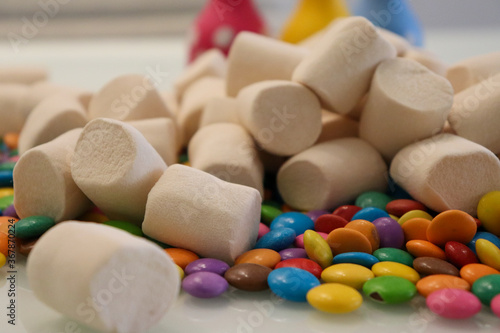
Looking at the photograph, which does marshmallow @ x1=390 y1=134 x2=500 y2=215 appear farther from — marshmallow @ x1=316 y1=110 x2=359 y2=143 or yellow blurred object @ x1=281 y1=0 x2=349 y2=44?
yellow blurred object @ x1=281 y1=0 x2=349 y2=44

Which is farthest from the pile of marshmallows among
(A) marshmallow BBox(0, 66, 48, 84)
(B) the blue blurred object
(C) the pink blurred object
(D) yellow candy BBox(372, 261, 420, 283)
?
(C) the pink blurred object

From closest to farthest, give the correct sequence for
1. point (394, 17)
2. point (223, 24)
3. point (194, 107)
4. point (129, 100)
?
1. point (129, 100)
2. point (194, 107)
3. point (394, 17)
4. point (223, 24)

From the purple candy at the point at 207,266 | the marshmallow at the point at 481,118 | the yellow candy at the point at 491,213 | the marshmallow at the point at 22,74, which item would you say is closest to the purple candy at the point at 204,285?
the purple candy at the point at 207,266

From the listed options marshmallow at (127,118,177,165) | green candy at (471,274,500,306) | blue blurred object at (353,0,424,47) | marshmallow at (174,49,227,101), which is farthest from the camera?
blue blurred object at (353,0,424,47)

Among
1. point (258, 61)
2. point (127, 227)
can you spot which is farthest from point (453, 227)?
point (258, 61)

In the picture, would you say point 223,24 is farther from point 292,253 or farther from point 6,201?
point 292,253

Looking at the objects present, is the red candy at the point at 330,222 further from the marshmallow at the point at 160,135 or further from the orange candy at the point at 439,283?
the marshmallow at the point at 160,135
